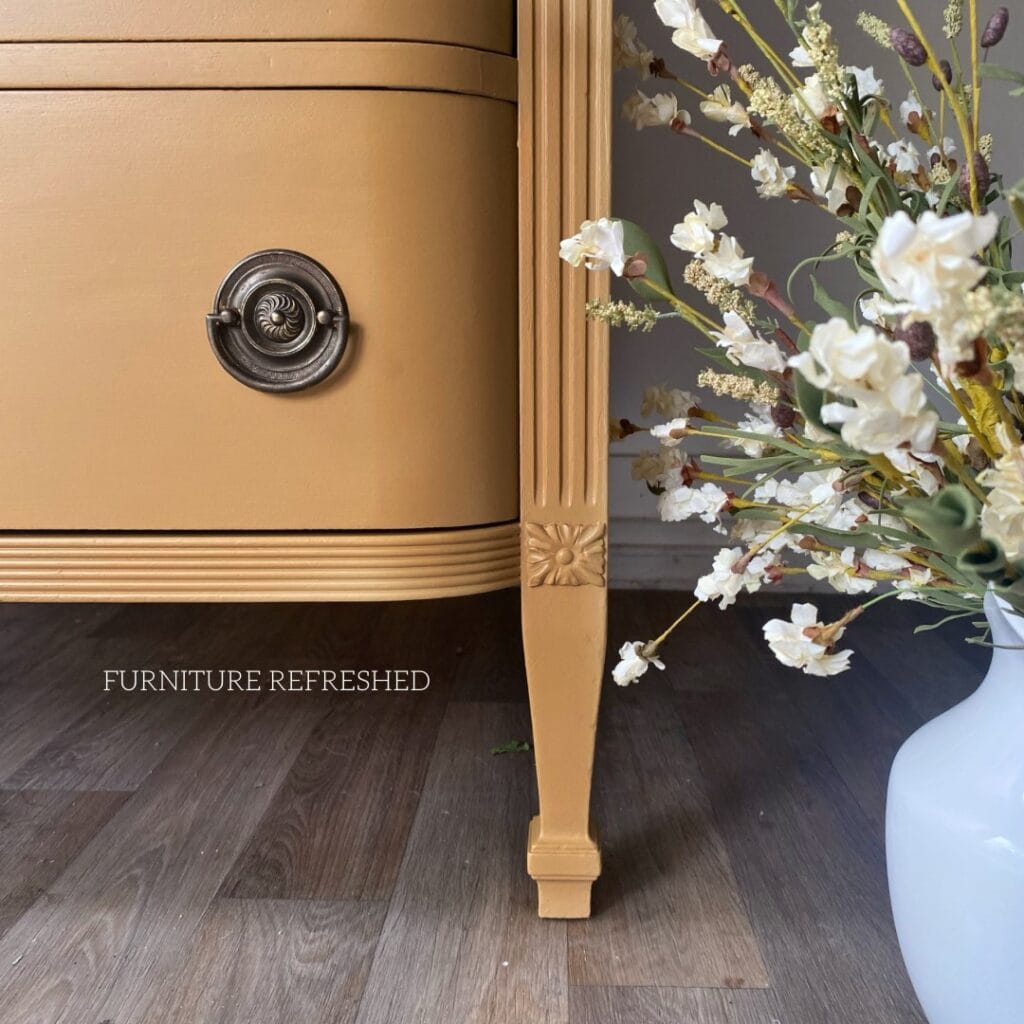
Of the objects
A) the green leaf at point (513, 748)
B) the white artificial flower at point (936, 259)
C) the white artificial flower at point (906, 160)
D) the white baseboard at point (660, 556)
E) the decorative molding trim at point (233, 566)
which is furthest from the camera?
the white baseboard at point (660, 556)

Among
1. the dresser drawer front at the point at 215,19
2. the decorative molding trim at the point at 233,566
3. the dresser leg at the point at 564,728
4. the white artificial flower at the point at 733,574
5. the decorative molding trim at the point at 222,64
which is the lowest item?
the dresser leg at the point at 564,728

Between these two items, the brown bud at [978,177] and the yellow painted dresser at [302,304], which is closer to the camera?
the brown bud at [978,177]

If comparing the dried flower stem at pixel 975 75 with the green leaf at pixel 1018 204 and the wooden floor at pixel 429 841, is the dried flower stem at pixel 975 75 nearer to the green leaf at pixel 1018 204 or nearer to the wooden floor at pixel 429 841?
the green leaf at pixel 1018 204

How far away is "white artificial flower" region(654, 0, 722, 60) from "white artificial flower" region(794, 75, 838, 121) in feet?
0.16

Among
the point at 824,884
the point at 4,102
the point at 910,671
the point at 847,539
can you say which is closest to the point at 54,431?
the point at 4,102

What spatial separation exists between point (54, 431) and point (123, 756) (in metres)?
0.43

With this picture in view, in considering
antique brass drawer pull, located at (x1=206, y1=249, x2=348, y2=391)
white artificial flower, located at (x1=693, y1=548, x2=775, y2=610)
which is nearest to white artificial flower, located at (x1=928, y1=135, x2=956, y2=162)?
white artificial flower, located at (x1=693, y1=548, x2=775, y2=610)

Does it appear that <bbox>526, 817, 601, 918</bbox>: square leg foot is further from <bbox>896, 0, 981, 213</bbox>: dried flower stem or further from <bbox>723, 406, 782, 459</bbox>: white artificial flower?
<bbox>896, 0, 981, 213</bbox>: dried flower stem

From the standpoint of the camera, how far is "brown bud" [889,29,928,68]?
0.41m

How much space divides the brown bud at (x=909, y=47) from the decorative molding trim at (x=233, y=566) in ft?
1.15

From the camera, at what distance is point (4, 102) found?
57 cm

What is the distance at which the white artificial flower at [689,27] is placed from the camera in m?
0.47

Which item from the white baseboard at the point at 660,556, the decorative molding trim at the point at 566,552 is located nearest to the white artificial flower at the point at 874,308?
the decorative molding trim at the point at 566,552

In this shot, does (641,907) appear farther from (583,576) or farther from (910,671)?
(910,671)
